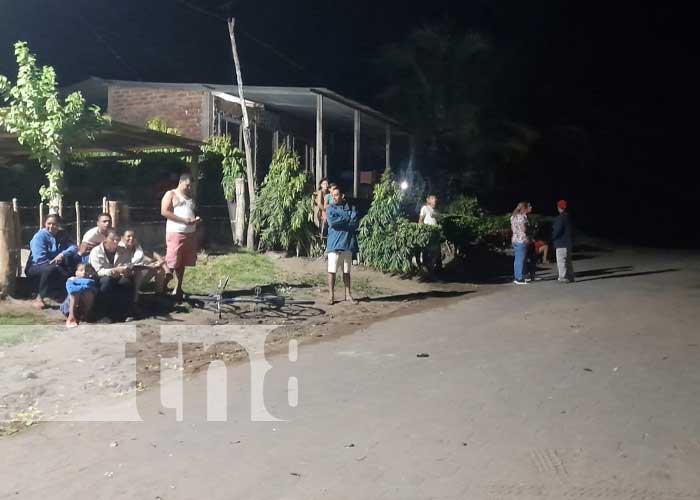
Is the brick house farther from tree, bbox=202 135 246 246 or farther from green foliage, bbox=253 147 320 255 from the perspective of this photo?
green foliage, bbox=253 147 320 255

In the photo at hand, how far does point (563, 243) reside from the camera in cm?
1591

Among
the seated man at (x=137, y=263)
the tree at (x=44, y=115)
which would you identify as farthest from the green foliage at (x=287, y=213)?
the seated man at (x=137, y=263)

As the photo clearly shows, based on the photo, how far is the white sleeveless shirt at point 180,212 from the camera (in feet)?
37.0

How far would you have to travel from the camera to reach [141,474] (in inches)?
205

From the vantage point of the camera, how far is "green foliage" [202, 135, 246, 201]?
17.3 meters

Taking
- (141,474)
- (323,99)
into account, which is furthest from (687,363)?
(323,99)

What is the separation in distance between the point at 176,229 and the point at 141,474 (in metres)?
6.38

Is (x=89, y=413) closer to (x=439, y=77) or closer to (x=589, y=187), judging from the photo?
(x=439, y=77)

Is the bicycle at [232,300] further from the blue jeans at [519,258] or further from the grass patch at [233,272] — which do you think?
the blue jeans at [519,258]

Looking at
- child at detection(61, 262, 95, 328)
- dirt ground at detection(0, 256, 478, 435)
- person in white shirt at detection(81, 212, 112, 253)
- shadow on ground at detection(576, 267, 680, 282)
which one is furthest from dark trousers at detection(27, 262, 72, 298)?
shadow on ground at detection(576, 267, 680, 282)

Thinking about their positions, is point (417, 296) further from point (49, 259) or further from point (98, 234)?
point (49, 259)

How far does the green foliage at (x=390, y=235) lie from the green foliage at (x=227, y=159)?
10.8ft

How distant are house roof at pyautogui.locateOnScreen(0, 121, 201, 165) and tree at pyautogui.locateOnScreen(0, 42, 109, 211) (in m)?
2.72

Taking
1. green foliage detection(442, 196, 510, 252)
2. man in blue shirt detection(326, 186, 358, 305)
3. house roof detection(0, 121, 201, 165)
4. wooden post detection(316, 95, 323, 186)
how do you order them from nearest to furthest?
man in blue shirt detection(326, 186, 358, 305)
house roof detection(0, 121, 201, 165)
wooden post detection(316, 95, 323, 186)
green foliage detection(442, 196, 510, 252)
